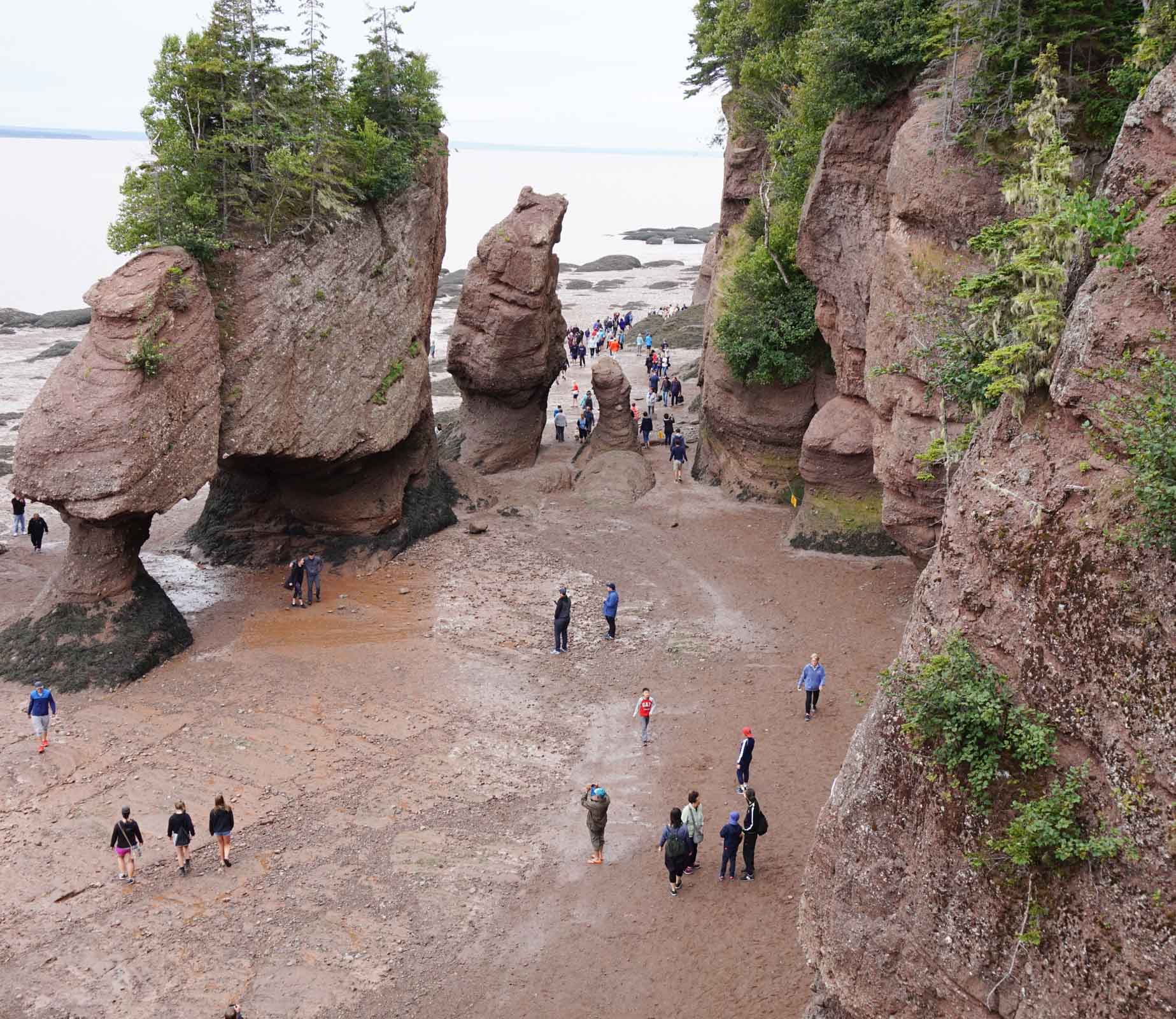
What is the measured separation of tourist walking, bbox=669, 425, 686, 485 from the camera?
104 feet

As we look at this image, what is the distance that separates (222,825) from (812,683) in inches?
374

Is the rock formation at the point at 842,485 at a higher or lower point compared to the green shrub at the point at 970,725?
lower

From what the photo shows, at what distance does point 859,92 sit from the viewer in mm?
22016

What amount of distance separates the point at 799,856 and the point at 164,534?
64.6 ft

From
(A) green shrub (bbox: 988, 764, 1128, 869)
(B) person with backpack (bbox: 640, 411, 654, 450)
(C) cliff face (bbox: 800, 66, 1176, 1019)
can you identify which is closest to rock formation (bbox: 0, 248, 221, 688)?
(C) cliff face (bbox: 800, 66, 1176, 1019)

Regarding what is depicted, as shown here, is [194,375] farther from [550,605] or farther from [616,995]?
[616,995]

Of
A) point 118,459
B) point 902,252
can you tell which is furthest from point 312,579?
point 902,252

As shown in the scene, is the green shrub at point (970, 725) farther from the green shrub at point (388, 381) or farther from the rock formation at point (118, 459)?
the green shrub at point (388, 381)

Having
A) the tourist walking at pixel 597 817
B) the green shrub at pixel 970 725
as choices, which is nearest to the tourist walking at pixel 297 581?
the tourist walking at pixel 597 817

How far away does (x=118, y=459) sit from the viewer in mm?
18812

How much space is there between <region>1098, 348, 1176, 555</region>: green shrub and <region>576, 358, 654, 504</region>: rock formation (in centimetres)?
2260

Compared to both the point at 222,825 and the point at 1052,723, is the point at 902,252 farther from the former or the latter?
the point at 222,825

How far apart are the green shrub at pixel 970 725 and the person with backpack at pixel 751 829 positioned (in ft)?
19.5

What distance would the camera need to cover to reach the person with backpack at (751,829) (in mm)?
13742
